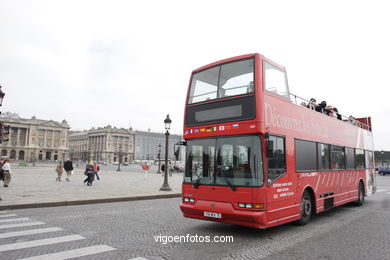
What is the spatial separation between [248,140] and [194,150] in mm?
1509

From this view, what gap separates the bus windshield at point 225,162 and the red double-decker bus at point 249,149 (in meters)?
0.02

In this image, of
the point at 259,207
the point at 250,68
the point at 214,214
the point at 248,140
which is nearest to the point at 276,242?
the point at 259,207

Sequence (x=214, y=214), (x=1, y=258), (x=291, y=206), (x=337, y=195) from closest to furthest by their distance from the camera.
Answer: (x=1, y=258) < (x=214, y=214) < (x=291, y=206) < (x=337, y=195)

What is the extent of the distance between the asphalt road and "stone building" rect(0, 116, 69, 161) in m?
142

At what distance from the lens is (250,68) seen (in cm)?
694

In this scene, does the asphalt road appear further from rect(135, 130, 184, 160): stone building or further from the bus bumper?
rect(135, 130, 184, 160): stone building

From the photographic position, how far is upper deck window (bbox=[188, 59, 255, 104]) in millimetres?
6898

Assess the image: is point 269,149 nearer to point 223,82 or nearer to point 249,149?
point 249,149

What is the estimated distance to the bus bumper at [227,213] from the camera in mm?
6168

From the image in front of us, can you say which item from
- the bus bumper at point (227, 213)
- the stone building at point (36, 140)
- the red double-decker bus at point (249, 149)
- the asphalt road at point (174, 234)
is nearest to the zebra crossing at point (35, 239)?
the asphalt road at point (174, 234)

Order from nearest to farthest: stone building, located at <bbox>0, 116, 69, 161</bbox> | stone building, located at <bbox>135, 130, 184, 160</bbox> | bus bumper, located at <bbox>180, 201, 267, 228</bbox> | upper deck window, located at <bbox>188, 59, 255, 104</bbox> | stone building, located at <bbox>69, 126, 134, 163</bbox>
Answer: bus bumper, located at <bbox>180, 201, 267, 228</bbox> < upper deck window, located at <bbox>188, 59, 255, 104</bbox> < stone building, located at <bbox>0, 116, 69, 161</bbox> < stone building, located at <bbox>69, 126, 134, 163</bbox> < stone building, located at <bbox>135, 130, 184, 160</bbox>

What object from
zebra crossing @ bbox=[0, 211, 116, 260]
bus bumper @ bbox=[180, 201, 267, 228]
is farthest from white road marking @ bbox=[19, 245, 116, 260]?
bus bumper @ bbox=[180, 201, 267, 228]

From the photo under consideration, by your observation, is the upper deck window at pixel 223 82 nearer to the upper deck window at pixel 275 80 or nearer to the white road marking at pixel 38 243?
the upper deck window at pixel 275 80

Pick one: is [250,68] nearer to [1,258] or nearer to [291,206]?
[291,206]
